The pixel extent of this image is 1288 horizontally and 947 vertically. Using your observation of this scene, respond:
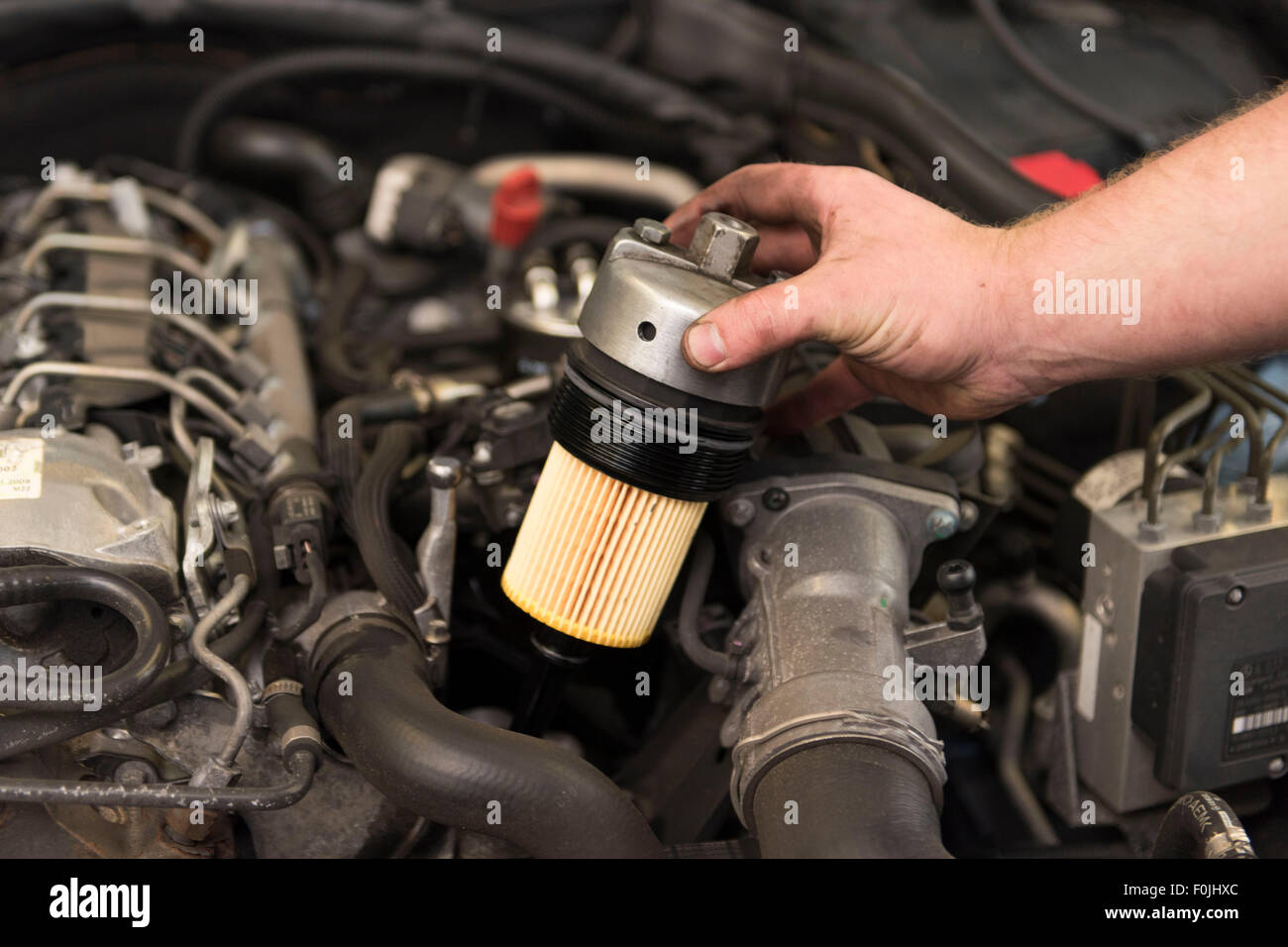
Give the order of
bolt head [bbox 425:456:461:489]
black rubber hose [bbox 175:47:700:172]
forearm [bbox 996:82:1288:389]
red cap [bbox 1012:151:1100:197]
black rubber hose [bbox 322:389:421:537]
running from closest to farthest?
1. forearm [bbox 996:82:1288:389]
2. bolt head [bbox 425:456:461:489]
3. black rubber hose [bbox 322:389:421:537]
4. red cap [bbox 1012:151:1100:197]
5. black rubber hose [bbox 175:47:700:172]

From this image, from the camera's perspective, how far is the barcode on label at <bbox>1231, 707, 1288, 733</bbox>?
39.9 inches

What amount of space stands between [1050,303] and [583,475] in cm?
37

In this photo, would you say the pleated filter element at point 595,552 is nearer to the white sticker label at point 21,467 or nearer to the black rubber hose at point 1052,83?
the white sticker label at point 21,467

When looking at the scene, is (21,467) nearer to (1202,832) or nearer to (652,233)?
(652,233)

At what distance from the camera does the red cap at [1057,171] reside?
140 centimetres

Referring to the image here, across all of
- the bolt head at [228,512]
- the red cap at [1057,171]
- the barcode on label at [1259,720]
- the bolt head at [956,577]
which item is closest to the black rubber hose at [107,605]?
the bolt head at [228,512]

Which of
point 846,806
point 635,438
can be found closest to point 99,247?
point 635,438

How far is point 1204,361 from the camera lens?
894mm

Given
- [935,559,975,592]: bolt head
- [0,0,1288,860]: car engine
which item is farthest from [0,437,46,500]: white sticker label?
[935,559,975,592]: bolt head

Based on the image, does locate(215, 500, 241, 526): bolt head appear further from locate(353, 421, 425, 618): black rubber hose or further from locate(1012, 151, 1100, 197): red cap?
locate(1012, 151, 1100, 197): red cap

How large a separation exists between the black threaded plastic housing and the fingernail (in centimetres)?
4

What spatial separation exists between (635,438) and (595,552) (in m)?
0.10

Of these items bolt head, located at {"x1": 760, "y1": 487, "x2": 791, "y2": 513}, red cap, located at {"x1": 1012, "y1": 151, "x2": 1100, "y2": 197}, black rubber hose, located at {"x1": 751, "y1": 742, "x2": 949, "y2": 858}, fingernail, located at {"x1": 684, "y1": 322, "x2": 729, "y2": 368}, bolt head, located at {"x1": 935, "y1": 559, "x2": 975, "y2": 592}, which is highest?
red cap, located at {"x1": 1012, "y1": 151, "x2": 1100, "y2": 197}

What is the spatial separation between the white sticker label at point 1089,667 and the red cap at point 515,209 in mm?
874
